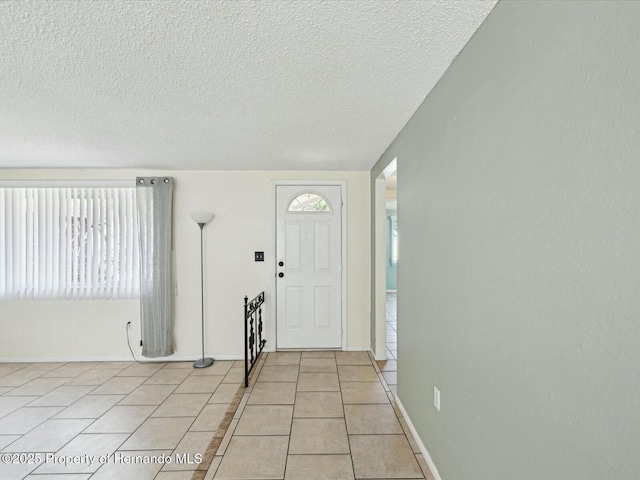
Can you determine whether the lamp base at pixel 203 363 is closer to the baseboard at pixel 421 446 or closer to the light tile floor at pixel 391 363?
the light tile floor at pixel 391 363

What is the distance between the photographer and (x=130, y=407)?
258cm

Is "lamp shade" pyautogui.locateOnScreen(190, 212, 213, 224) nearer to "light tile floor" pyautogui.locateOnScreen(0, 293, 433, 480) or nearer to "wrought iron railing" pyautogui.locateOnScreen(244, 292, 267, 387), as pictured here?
"wrought iron railing" pyautogui.locateOnScreen(244, 292, 267, 387)

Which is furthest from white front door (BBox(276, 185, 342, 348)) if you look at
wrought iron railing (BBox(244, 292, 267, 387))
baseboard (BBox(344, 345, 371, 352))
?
wrought iron railing (BBox(244, 292, 267, 387))

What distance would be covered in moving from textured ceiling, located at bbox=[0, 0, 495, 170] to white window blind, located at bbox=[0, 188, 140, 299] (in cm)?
102

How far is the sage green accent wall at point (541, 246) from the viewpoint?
661mm

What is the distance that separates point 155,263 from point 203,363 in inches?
50.9

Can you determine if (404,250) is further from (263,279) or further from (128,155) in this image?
(128,155)

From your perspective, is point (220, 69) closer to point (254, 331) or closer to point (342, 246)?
point (342, 246)

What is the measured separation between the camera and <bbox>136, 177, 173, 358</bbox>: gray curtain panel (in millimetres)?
3504

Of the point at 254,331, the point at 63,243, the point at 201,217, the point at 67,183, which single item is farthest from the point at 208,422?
the point at 67,183

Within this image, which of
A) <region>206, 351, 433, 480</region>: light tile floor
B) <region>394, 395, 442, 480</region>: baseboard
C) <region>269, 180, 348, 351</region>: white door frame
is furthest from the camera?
<region>269, 180, 348, 351</region>: white door frame

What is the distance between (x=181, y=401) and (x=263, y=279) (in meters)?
1.51

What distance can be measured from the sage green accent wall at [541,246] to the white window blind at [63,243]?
3.62 meters

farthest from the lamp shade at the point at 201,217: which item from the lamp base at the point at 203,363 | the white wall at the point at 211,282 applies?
the lamp base at the point at 203,363
